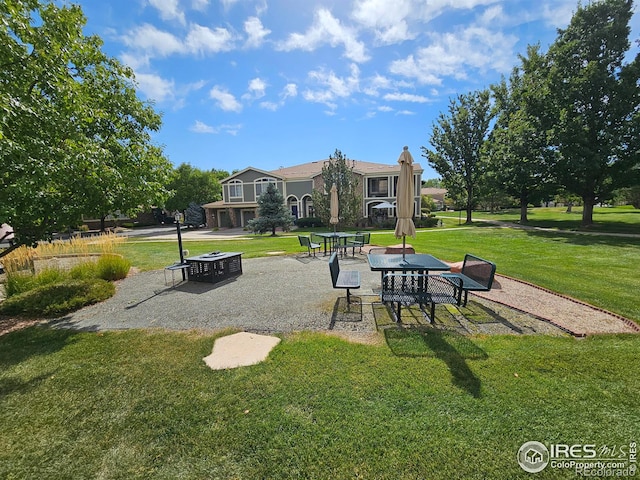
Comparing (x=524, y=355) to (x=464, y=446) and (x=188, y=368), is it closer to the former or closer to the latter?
(x=464, y=446)

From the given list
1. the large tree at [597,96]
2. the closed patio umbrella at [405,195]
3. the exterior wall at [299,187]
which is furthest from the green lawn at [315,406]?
the exterior wall at [299,187]

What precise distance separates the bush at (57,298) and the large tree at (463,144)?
104ft

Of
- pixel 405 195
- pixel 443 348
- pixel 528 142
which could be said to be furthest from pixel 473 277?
pixel 528 142

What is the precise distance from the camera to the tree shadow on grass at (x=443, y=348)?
329 centimetres

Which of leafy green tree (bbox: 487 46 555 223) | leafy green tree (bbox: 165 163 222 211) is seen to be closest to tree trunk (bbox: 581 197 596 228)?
leafy green tree (bbox: 487 46 555 223)

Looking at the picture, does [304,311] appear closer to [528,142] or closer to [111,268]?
[111,268]

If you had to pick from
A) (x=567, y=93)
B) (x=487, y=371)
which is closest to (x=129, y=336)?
(x=487, y=371)

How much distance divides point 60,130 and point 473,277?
26.9ft

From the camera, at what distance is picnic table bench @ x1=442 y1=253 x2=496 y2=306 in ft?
16.8

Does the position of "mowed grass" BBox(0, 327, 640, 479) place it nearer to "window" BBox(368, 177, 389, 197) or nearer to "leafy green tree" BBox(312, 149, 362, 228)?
"leafy green tree" BBox(312, 149, 362, 228)

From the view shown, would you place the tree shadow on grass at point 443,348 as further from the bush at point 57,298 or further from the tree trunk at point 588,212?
the tree trunk at point 588,212

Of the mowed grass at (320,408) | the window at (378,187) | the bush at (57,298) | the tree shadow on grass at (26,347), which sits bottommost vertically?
the mowed grass at (320,408)

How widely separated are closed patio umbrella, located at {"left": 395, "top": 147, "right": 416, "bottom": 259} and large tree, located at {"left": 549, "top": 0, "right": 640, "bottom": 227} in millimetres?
18828

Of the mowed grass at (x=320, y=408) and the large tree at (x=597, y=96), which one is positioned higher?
the large tree at (x=597, y=96)
